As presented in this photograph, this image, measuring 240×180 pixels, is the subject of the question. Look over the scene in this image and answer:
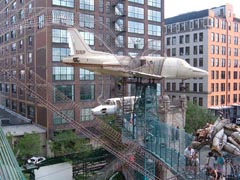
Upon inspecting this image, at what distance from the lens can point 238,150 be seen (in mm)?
9641

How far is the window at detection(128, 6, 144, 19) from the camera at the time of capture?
116 ft

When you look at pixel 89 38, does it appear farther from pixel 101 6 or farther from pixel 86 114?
pixel 86 114

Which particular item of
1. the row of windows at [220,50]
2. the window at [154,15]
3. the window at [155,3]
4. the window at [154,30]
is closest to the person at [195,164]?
the window at [154,30]

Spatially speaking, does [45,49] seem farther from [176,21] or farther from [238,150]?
[176,21]

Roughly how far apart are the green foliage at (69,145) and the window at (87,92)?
7138 mm

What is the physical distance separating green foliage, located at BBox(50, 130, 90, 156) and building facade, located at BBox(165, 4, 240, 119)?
948 inches

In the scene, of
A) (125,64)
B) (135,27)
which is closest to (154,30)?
(135,27)

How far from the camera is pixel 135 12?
35875 millimetres

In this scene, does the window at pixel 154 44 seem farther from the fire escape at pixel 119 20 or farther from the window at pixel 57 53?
the window at pixel 57 53

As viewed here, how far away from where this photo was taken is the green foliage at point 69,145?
22.1m

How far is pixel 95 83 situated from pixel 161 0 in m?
14.4

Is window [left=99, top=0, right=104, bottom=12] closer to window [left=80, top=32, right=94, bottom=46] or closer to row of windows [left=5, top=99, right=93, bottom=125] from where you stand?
window [left=80, top=32, right=94, bottom=46]

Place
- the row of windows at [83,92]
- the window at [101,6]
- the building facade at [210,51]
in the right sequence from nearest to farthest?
the row of windows at [83,92] < the window at [101,6] < the building facade at [210,51]

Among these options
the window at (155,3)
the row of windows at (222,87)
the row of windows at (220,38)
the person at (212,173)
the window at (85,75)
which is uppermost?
the window at (155,3)
